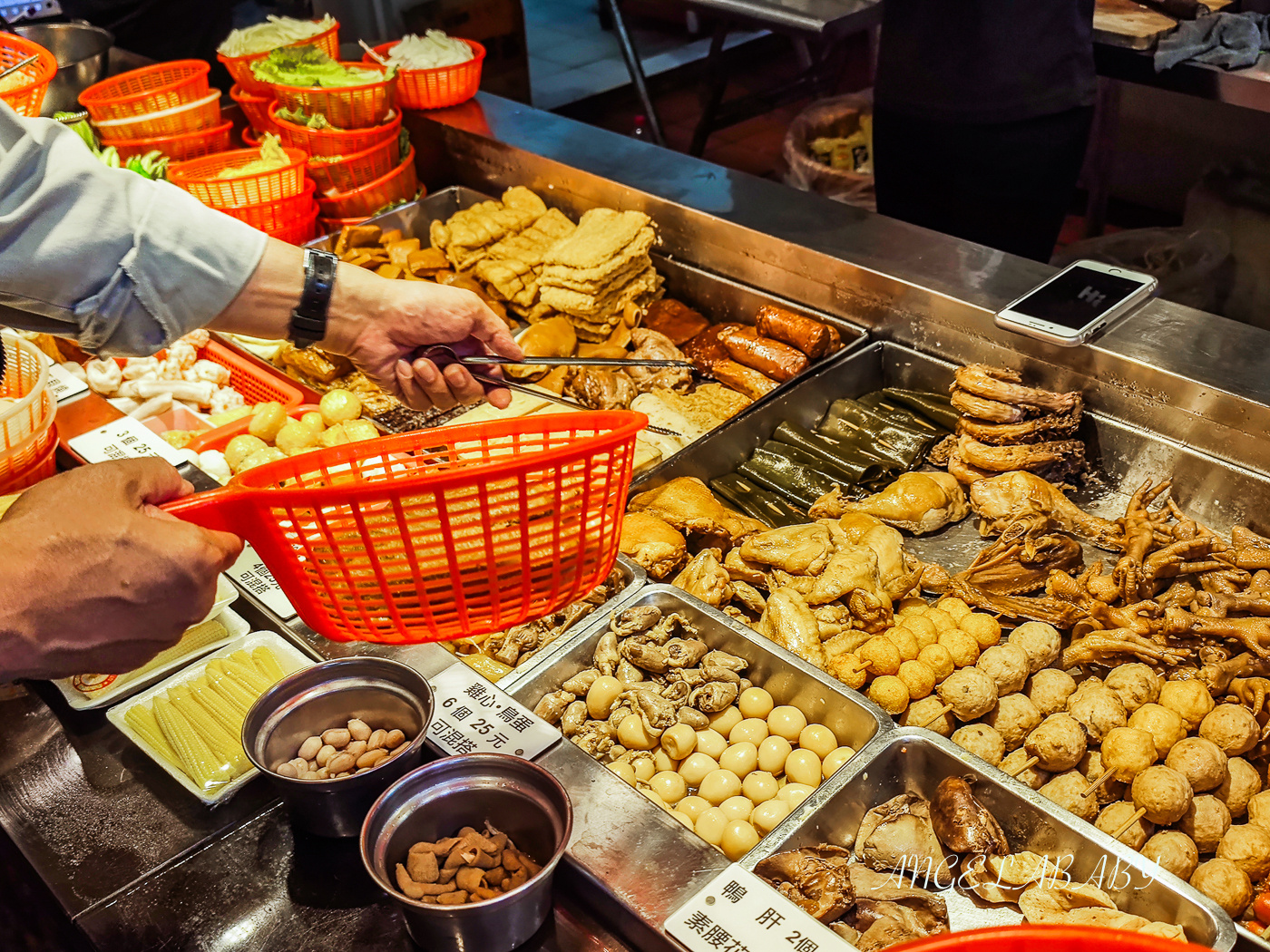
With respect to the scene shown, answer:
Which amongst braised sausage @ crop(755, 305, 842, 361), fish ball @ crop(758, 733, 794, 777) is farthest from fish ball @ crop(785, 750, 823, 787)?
braised sausage @ crop(755, 305, 842, 361)

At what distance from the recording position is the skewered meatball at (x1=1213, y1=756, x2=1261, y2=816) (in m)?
1.91

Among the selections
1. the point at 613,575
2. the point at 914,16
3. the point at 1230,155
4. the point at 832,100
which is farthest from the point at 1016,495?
the point at 1230,155

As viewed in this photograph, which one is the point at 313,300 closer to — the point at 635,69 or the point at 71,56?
the point at 71,56

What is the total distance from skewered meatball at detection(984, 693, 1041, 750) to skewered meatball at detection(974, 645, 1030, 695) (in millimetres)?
38

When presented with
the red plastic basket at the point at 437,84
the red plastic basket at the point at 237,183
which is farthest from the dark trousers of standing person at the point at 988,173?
the red plastic basket at the point at 237,183

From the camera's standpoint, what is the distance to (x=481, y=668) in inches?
86.1

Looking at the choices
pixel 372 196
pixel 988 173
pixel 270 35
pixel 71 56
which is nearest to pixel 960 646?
pixel 988 173

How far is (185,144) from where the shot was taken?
4.21 meters

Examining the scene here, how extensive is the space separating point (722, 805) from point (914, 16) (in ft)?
11.5

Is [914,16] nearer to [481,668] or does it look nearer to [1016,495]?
[1016,495]

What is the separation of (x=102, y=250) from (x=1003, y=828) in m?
2.19

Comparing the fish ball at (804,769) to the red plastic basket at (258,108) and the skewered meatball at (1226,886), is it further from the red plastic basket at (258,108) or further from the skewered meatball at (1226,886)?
the red plastic basket at (258,108)

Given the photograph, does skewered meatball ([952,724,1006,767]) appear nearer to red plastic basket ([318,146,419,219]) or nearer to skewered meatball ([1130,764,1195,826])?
skewered meatball ([1130,764,1195,826])

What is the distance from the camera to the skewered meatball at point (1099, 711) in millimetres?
2029
